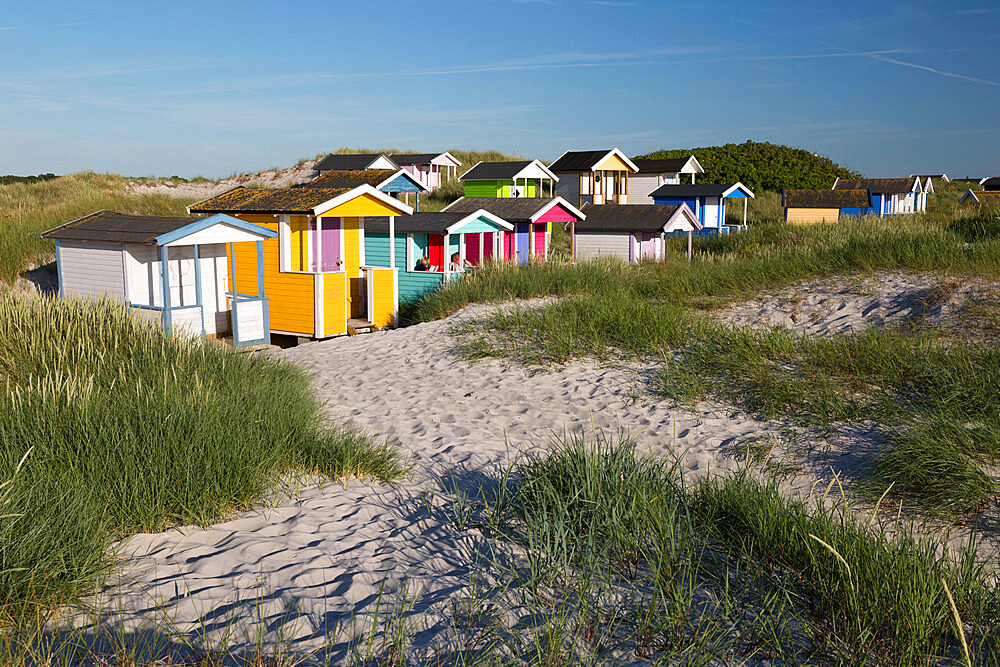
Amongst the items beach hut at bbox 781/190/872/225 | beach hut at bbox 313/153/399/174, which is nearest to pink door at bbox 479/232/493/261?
beach hut at bbox 781/190/872/225

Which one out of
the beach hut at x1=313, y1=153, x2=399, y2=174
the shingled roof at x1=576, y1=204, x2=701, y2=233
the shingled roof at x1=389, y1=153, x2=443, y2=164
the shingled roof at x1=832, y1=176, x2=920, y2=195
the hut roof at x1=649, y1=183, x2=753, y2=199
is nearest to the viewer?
the shingled roof at x1=576, y1=204, x2=701, y2=233

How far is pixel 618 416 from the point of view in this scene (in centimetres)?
872

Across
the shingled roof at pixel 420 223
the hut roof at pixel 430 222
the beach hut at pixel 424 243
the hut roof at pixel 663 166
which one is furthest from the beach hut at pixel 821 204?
the shingled roof at pixel 420 223

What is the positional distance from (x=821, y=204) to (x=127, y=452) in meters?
Answer: 38.3

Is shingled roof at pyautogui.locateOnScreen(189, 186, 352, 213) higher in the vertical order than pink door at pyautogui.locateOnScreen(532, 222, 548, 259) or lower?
higher

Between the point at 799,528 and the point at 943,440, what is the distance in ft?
8.19

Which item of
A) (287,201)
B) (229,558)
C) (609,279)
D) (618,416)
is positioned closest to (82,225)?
(287,201)

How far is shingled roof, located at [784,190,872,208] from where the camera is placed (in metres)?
38.2

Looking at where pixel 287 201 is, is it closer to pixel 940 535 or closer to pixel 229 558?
pixel 229 558

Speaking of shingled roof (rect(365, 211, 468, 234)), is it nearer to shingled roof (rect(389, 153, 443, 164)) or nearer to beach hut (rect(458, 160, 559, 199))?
beach hut (rect(458, 160, 559, 199))

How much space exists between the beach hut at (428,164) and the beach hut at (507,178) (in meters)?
11.9

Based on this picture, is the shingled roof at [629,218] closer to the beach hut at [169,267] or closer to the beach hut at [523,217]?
the beach hut at [523,217]

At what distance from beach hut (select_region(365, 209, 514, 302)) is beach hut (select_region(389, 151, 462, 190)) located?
3405 cm

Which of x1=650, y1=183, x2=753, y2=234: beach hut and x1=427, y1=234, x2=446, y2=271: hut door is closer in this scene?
x1=427, y1=234, x2=446, y2=271: hut door
